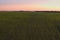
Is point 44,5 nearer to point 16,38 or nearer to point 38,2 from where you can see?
point 38,2

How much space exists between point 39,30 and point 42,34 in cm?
5

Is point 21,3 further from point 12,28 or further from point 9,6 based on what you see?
point 12,28

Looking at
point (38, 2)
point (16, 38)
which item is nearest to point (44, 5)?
point (38, 2)

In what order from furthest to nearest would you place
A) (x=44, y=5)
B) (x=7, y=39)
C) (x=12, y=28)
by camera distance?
(x=44, y=5) → (x=12, y=28) → (x=7, y=39)

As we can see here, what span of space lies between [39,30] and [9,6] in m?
0.98

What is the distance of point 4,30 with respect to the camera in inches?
29.1

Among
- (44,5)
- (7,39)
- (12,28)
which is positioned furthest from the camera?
(44,5)

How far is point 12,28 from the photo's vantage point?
764 millimetres

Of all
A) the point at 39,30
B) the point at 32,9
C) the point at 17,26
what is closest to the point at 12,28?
the point at 17,26

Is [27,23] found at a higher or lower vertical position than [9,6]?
lower

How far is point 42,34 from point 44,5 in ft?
3.13

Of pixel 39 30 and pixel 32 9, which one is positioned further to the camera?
pixel 32 9

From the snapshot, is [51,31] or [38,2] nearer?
[51,31]

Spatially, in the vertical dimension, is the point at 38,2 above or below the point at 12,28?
above
